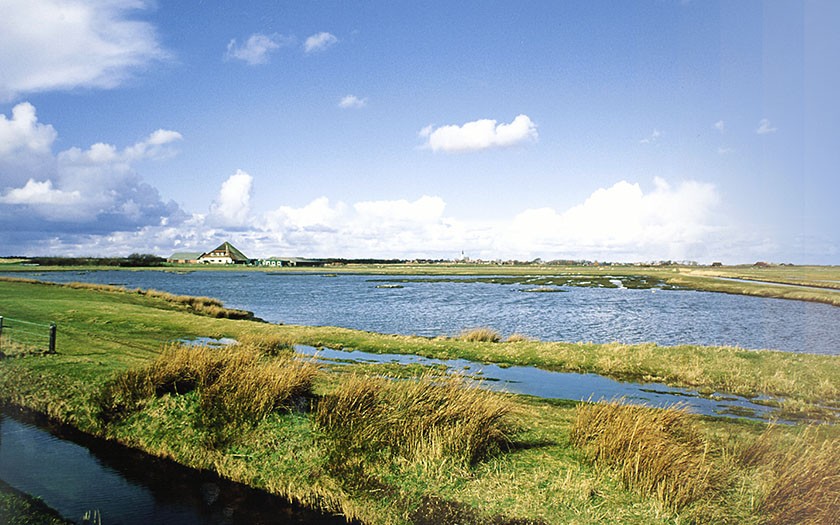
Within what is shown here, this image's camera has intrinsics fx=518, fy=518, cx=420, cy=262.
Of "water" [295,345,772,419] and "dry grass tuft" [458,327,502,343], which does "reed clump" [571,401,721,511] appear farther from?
"dry grass tuft" [458,327,502,343]

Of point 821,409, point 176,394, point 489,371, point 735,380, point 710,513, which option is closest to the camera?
point 710,513

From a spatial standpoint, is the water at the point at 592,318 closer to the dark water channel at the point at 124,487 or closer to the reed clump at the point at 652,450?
the reed clump at the point at 652,450

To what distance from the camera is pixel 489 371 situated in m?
29.5

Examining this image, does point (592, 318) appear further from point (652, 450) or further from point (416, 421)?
point (652, 450)

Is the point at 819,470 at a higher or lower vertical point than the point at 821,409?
higher

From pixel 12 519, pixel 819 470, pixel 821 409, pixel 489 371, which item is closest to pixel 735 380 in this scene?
pixel 821 409

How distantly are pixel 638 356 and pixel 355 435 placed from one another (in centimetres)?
2282

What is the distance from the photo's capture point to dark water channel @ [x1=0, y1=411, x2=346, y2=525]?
1202 cm

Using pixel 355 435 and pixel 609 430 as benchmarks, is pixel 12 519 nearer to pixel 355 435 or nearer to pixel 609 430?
pixel 355 435

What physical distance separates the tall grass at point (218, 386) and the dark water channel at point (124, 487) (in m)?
1.49

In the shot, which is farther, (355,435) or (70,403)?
(70,403)

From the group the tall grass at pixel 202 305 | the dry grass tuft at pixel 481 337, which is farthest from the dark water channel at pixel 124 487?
the tall grass at pixel 202 305

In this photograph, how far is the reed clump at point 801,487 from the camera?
10.4 meters

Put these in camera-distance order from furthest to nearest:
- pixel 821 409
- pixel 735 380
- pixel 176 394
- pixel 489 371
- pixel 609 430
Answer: pixel 489 371
pixel 735 380
pixel 821 409
pixel 176 394
pixel 609 430
